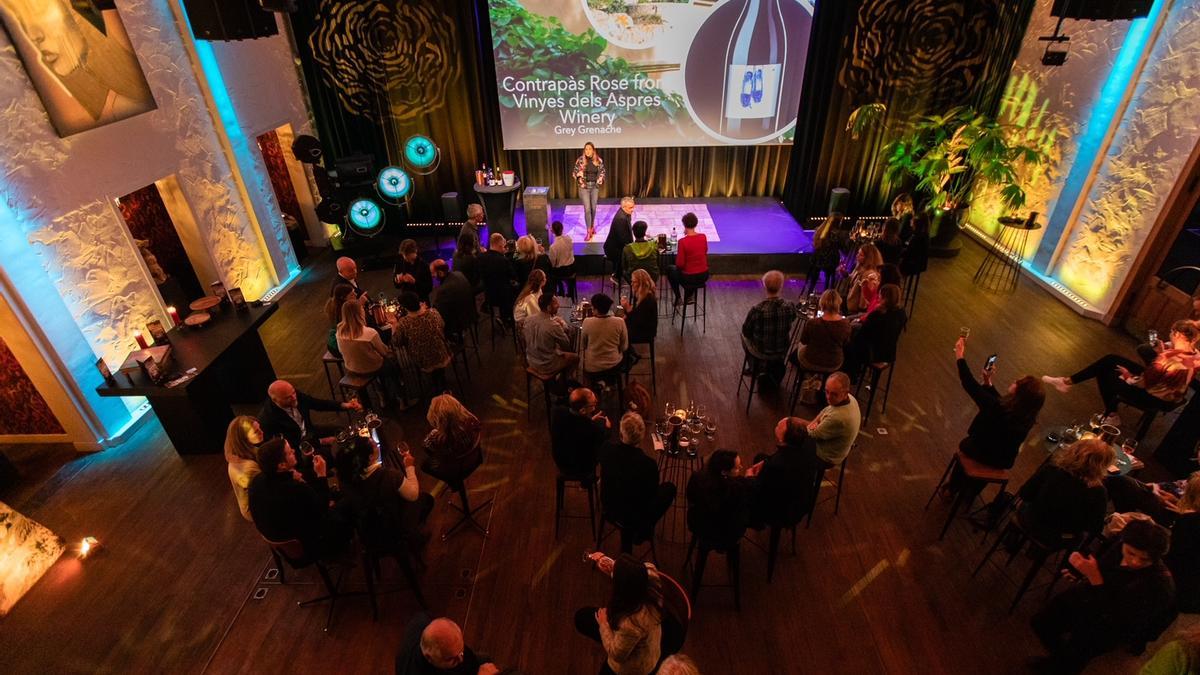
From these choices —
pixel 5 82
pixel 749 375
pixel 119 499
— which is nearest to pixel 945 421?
pixel 749 375

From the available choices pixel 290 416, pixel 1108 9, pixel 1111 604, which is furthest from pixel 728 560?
pixel 1108 9

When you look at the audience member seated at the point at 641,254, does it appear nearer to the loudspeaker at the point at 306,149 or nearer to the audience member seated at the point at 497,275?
the audience member seated at the point at 497,275

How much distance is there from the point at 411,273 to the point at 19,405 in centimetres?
372

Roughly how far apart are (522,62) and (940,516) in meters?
8.36

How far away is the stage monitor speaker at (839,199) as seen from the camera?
9367 millimetres

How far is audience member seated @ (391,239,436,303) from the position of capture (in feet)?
21.2

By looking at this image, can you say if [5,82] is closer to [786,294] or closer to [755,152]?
[786,294]

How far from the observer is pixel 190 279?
812 cm

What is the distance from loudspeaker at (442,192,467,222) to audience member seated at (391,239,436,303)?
3.21 m

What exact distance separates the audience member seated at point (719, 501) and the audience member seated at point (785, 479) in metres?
0.13

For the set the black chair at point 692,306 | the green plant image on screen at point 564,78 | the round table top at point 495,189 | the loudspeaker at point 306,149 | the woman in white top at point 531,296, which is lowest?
the black chair at point 692,306

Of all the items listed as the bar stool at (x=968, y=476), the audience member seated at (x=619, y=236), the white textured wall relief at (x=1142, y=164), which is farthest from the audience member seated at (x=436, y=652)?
the white textured wall relief at (x=1142, y=164)

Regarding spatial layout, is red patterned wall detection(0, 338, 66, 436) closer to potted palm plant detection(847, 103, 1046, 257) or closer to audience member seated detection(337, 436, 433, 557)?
audience member seated detection(337, 436, 433, 557)

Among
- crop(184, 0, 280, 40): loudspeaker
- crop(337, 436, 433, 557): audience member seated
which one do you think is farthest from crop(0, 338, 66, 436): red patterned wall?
crop(337, 436, 433, 557): audience member seated
